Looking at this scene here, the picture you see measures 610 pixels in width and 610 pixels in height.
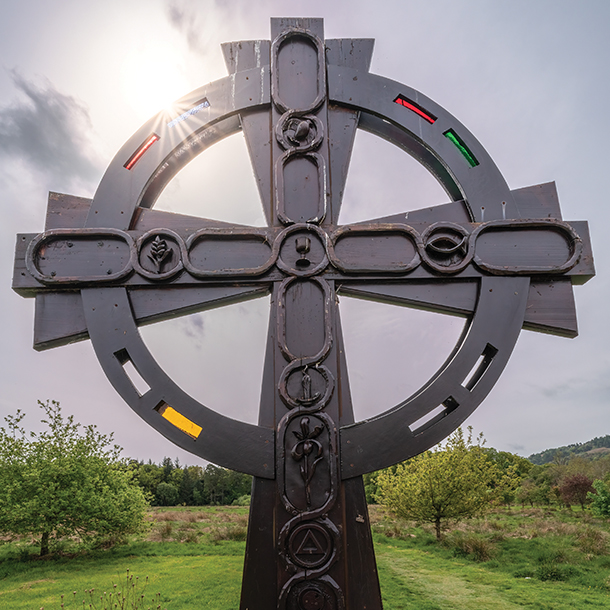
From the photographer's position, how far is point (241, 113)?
3.51 meters

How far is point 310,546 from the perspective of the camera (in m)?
2.53

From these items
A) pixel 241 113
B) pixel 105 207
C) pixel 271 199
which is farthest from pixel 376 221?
pixel 105 207

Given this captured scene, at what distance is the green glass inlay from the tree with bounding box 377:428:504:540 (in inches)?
544

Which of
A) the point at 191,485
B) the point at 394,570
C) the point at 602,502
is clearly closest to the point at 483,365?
the point at 394,570

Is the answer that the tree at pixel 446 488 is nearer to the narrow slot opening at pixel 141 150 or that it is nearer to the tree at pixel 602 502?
the tree at pixel 602 502

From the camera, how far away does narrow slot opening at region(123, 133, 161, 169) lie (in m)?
3.31

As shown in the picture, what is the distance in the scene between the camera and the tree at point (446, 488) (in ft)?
48.6

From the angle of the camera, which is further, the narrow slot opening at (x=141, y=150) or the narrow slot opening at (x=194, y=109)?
the narrow slot opening at (x=194, y=109)

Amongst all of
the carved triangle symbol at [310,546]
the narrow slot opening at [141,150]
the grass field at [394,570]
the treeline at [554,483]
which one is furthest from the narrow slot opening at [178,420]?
the treeline at [554,483]

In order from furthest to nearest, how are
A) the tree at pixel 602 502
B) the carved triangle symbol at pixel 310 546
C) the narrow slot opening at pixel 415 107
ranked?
1. the tree at pixel 602 502
2. the narrow slot opening at pixel 415 107
3. the carved triangle symbol at pixel 310 546

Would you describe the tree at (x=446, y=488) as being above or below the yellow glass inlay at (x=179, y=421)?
below

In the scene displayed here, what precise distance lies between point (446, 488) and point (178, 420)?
14.9m

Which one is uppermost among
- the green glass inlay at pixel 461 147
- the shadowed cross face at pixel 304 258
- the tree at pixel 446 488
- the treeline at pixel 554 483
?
the green glass inlay at pixel 461 147

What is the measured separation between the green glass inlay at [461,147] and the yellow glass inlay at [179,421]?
3025mm
